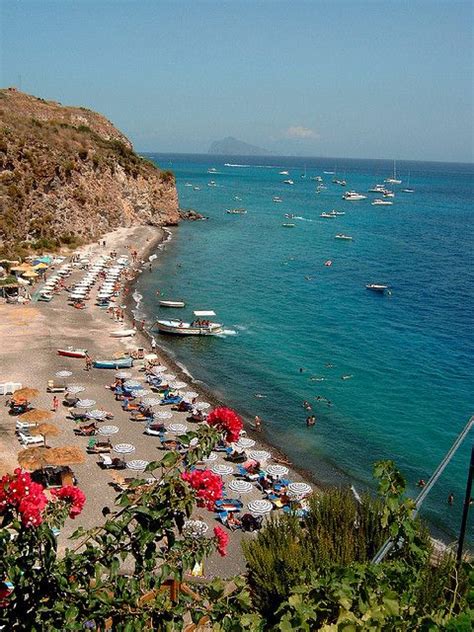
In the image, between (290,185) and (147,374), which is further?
(290,185)

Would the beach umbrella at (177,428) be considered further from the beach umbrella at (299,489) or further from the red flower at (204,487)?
the red flower at (204,487)

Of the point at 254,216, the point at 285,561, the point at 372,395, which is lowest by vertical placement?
the point at 372,395

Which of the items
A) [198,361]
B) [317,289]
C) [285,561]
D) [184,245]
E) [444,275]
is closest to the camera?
[285,561]

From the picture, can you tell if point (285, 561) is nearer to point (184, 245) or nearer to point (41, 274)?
point (41, 274)

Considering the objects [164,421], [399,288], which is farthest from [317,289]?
[164,421]

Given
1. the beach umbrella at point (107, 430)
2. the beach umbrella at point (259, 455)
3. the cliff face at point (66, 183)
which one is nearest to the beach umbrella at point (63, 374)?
the beach umbrella at point (107, 430)

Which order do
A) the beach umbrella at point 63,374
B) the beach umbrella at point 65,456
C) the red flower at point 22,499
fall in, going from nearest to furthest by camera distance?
the red flower at point 22,499 < the beach umbrella at point 65,456 < the beach umbrella at point 63,374
